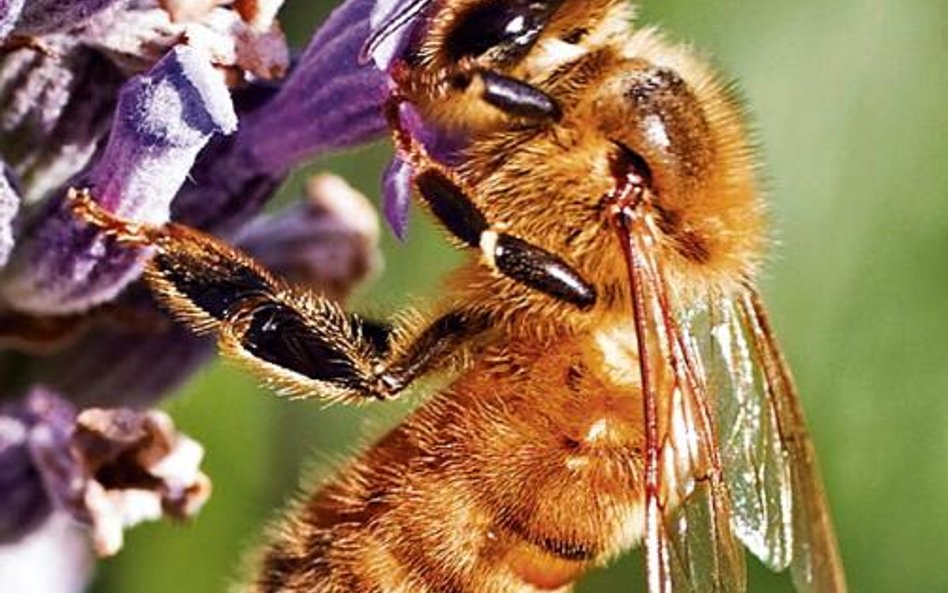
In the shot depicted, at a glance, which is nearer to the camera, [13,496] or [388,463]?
[388,463]

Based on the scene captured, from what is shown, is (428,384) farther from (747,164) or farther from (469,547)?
(747,164)

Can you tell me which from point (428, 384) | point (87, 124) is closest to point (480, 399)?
point (428, 384)

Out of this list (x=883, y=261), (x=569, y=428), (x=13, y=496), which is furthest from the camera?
(x=883, y=261)

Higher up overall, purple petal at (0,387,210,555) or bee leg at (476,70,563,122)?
bee leg at (476,70,563,122)

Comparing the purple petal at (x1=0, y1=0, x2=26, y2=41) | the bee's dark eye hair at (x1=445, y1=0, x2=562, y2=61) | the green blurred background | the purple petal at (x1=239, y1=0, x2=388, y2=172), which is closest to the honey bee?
the bee's dark eye hair at (x1=445, y1=0, x2=562, y2=61)

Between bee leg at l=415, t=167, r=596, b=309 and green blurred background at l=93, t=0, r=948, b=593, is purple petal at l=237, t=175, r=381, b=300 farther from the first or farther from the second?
bee leg at l=415, t=167, r=596, b=309

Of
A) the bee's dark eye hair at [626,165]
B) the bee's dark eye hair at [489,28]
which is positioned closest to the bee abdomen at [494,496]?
the bee's dark eye hair at [626,165]

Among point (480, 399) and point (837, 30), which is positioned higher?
point (837, 30)

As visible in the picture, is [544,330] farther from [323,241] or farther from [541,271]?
[323,241]
